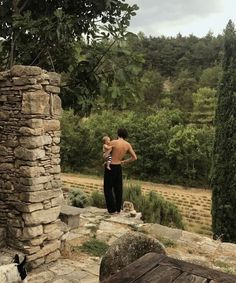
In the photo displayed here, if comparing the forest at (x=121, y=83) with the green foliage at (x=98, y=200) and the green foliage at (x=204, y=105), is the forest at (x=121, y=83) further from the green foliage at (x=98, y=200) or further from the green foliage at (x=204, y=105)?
the green foliage at (x=98, y=200)

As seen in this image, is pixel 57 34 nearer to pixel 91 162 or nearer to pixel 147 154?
pixel 147 154

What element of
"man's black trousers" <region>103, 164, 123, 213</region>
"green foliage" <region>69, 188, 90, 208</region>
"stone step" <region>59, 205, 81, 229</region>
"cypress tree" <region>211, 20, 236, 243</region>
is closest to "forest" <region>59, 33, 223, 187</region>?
"cypress tree" <region>211, 20, 236, 243</region>

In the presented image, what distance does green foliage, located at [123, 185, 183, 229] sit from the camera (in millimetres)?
9398

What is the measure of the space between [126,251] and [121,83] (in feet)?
9.23

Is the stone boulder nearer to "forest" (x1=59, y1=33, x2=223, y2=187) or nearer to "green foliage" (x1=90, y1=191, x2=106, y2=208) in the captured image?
"forest" (x1=59, y1=33, x2=223, y2=187)

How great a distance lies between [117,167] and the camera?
7.50 meters

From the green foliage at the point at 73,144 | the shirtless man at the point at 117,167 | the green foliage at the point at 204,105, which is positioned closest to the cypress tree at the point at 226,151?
the shirtless man at the point at 117,167

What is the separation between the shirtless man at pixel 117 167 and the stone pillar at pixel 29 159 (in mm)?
2224

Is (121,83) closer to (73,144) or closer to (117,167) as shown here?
(117,167)

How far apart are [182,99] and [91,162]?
16.7m

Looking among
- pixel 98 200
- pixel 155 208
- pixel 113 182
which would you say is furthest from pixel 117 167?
pixel 98 200

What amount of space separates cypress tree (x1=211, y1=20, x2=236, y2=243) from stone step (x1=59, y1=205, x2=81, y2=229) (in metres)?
6.78

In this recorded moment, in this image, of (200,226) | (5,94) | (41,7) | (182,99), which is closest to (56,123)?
(5,94)

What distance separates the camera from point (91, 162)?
109ft
